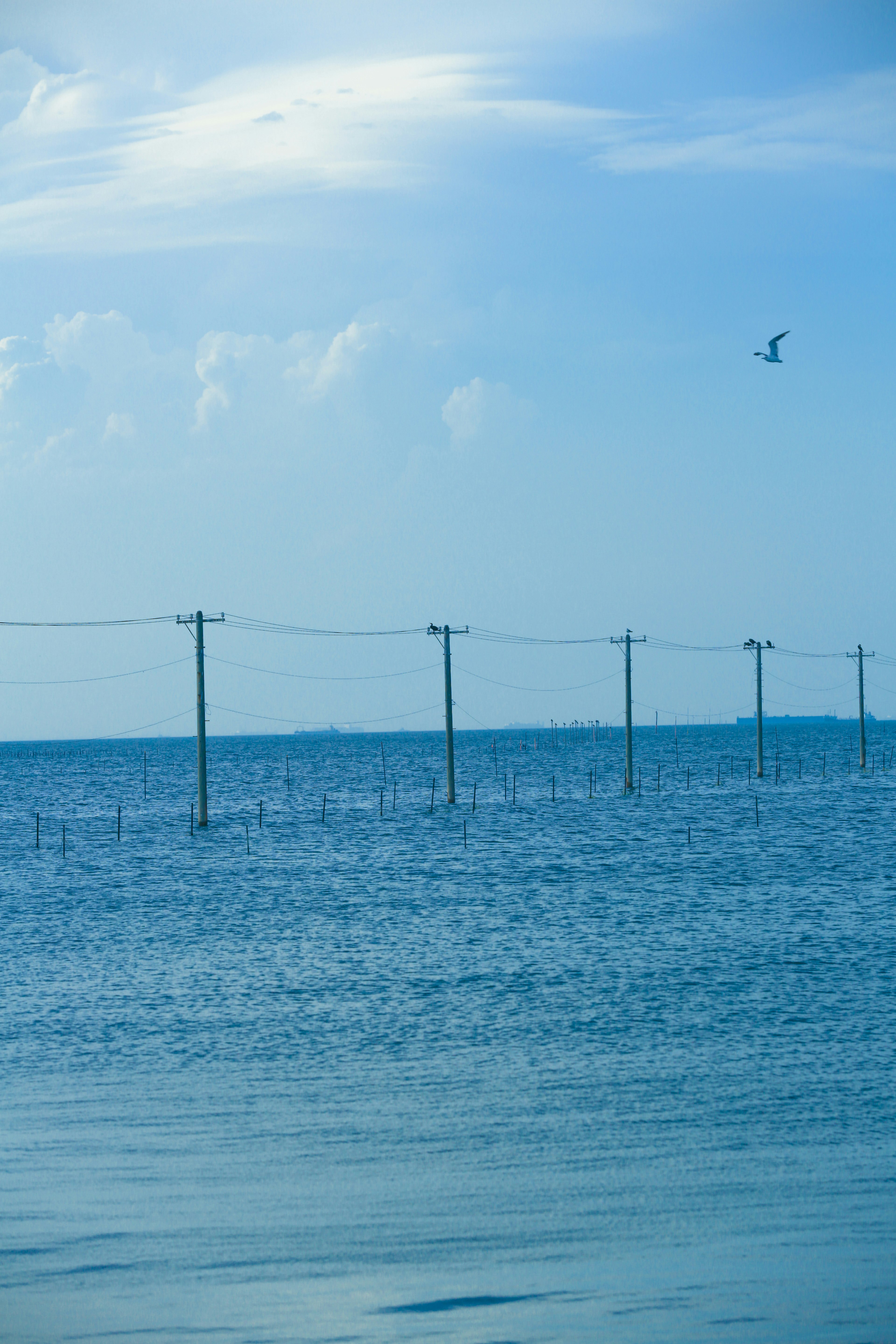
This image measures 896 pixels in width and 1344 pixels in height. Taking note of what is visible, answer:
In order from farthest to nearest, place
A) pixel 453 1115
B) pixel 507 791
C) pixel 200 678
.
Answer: pixel 507 791 < pixel 200 678 < pixel 453 1115

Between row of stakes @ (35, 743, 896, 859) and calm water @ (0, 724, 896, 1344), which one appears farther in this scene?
row of stakes @ (35, 743, 896, 859)

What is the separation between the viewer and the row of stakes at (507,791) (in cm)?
6825

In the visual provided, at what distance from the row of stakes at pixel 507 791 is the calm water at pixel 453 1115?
2631cm

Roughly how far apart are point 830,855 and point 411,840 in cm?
2348

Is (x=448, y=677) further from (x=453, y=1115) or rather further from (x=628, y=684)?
(x=453, y=1115)

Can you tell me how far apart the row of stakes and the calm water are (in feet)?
86.3

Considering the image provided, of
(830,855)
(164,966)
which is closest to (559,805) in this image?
(830,855)

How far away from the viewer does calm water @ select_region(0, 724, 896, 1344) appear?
1035cm

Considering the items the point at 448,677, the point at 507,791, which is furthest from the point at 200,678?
the point at 507,791

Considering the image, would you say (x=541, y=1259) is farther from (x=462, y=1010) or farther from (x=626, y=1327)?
(x=462, y=1010)

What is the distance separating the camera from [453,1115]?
52.5 feet

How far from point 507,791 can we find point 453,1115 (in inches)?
3663

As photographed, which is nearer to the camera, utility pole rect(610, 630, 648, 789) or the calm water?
the calm water

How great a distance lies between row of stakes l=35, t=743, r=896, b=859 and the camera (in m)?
68.2
